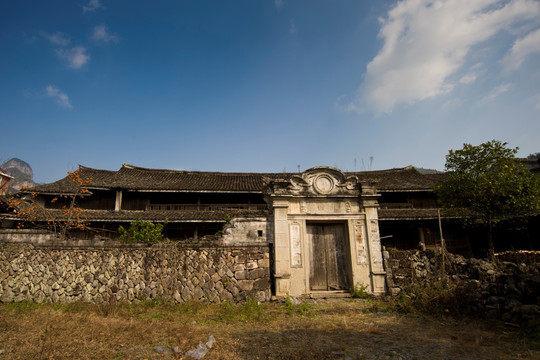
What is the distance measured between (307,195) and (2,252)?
899 cm

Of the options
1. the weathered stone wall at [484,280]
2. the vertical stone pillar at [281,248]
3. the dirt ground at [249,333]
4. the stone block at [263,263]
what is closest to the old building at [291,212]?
the vertical stone pillar at [281,248]

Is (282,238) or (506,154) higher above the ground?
(506,154)

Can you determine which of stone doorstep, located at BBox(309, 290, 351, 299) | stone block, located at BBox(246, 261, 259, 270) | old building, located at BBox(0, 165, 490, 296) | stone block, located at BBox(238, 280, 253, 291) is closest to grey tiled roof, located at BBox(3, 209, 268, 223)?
old building, located at BBox(0, 165, 490, 296)

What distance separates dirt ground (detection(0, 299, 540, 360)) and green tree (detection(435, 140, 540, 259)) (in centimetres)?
745

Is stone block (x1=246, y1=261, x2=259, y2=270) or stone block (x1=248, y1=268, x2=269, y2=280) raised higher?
stone block (x1=246, y1=261, x2=259, y2=270)

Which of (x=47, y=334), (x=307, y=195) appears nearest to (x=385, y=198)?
(x=307, y=195)

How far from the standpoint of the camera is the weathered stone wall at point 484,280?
253 inches

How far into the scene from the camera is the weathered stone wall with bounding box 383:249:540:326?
6.43 metres

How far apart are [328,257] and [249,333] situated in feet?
13.7

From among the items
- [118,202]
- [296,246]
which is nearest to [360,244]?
[296,246]

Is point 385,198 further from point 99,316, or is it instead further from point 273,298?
point 99,316

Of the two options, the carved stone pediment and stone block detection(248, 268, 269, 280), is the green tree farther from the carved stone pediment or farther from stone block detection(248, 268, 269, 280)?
stone block detection(248, 268, 269, 280)

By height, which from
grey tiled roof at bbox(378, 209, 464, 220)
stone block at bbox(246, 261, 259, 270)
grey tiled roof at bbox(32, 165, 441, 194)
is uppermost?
grey tiled roof at bbox(32, 165, 441, 194)

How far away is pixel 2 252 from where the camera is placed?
8.78m
